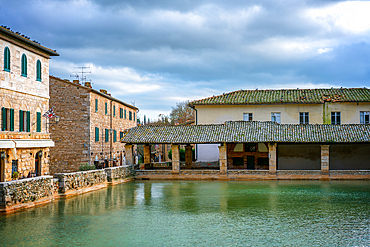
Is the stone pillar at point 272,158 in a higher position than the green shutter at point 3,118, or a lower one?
lower

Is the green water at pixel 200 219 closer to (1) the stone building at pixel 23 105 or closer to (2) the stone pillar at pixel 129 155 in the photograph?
(1) the stone building at pixel 23 105

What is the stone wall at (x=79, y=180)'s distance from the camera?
20.0 metres

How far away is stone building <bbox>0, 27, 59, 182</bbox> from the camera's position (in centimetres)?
1975

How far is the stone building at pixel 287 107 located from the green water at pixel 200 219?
510 inches

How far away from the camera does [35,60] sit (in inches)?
906

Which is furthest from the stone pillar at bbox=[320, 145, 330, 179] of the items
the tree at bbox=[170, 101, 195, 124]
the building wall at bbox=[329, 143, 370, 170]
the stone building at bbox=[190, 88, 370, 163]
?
the tree at bbox=[170, 101, 195, 124]

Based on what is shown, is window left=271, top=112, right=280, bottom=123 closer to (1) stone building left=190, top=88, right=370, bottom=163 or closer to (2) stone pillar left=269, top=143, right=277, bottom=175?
(1) stone building left=190, top=88, right=370, bottom=163

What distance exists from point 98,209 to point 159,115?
46.1 meters

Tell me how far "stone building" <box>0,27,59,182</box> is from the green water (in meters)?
3.90

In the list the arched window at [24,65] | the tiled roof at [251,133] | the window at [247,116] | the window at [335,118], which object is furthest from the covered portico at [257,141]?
the arched window at [24,65]

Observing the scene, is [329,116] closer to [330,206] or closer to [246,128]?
[246,128]

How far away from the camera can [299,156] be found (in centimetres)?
3231

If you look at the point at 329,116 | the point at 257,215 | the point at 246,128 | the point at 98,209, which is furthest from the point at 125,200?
the point at 329,116

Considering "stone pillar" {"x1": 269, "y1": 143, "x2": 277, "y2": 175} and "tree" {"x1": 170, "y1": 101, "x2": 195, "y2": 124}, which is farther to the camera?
"tree" {"x1": 170, "y1": 101, "x2": 195, "y2": 124}
